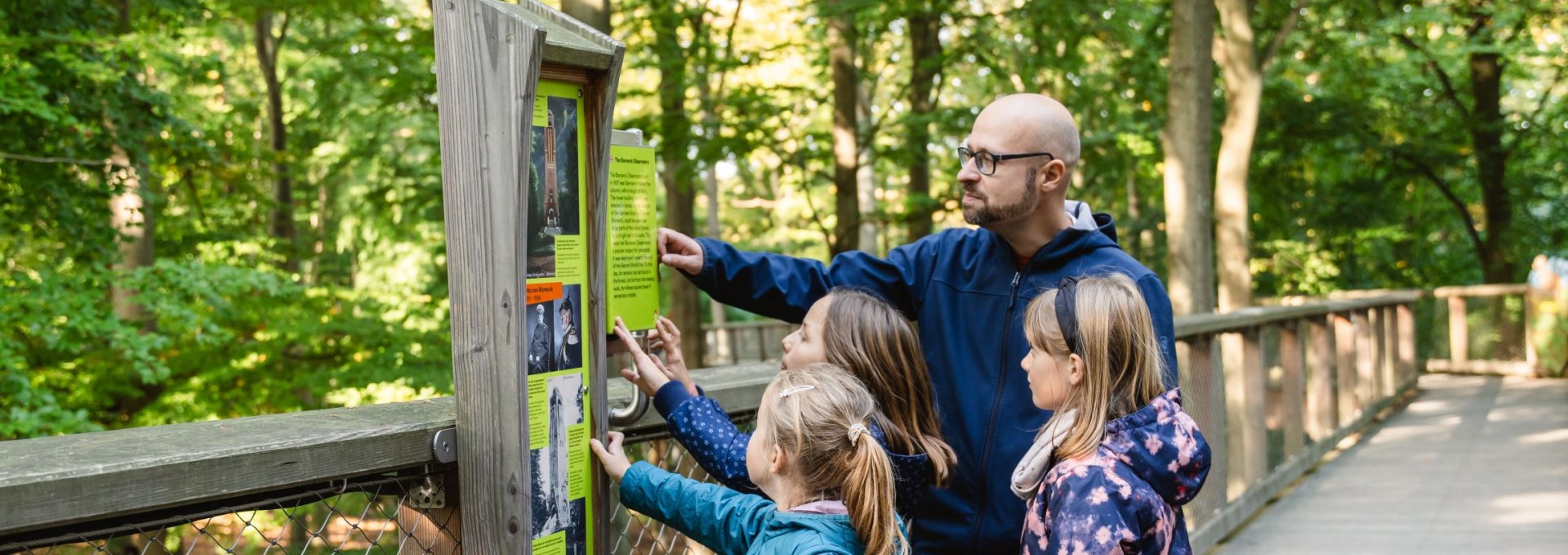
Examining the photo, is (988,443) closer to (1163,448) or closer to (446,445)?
(1163,448)

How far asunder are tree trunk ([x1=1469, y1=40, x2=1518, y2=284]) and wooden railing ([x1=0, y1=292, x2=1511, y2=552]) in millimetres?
13332

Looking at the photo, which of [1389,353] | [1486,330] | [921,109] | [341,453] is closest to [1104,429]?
[341,453]

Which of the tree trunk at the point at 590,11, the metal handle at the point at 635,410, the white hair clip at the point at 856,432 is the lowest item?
the white hair clip at the point at 856,432

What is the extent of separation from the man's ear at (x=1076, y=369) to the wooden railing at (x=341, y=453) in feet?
2.81

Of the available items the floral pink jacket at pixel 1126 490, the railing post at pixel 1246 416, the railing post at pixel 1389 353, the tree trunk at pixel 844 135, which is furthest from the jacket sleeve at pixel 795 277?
the railing post at pixel 1389 353

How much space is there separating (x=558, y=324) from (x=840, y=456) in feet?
1.89

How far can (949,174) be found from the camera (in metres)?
21.3

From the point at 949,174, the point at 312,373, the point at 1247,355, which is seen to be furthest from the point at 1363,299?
the point at 949,174

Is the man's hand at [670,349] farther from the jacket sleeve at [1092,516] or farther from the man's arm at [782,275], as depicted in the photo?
the jacket sleeve at [1092,516]

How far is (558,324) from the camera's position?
224 cm

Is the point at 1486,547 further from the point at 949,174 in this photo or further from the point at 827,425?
the point at 949,174

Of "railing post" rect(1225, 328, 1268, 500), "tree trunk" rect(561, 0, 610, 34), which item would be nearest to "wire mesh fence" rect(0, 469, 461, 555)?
"tree trunk" rect(561, 0, 610, 34)

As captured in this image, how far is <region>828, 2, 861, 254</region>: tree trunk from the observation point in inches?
422

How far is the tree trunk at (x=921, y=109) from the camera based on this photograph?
10562 mm
